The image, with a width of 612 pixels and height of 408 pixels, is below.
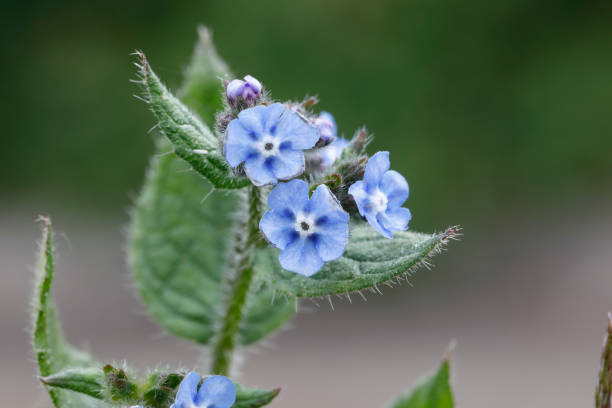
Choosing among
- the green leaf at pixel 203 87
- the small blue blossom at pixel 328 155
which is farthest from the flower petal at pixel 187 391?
the green leaf at pixel 203 87

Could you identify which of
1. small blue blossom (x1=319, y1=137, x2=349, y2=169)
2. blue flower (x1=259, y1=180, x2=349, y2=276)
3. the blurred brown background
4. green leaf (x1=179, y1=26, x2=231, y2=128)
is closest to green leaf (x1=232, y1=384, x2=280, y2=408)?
blue flower (x1=259, y1=180, x2=349, y2=276)

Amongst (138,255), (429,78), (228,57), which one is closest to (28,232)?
(228,57)

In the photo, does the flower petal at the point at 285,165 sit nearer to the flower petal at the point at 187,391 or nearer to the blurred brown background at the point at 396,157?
the flower petal at the point at 187,391

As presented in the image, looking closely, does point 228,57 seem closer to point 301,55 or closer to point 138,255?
point 301,55

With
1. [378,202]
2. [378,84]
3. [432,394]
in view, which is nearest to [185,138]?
[378,202]

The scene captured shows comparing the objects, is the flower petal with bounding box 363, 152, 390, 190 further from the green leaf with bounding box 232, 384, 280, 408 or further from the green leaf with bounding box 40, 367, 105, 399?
the green leaf with bounding box 40, 367, 105, 399

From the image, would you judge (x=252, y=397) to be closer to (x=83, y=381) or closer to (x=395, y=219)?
(x=83, y=381)
